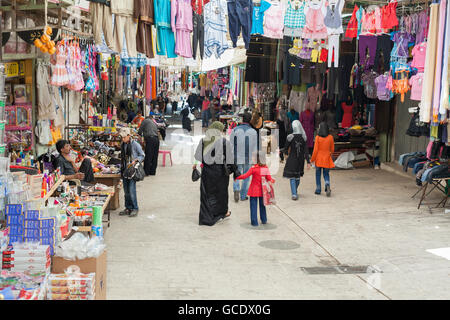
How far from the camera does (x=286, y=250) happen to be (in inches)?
302

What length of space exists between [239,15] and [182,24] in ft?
5.45

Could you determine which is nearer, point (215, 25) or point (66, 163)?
point (66, 163)

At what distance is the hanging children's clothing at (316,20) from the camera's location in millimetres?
11211

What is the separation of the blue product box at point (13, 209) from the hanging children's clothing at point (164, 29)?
16.0 feet

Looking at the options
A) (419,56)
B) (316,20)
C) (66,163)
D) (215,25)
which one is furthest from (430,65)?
(66,163)

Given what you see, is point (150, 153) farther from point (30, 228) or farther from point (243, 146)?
point (30, 228)

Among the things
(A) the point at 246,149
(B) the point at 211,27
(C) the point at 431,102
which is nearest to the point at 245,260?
(A) the point at 246,149

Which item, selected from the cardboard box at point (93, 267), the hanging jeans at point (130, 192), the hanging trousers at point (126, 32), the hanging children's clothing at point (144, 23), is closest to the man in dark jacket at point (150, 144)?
the hanging jeans at point (130, 192)

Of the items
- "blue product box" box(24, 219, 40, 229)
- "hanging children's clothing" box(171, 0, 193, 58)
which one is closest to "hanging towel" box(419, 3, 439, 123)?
"hanging children's clothing" box(171, 0, 193, 58)

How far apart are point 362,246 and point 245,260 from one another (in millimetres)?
1892

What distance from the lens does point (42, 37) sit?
750cm

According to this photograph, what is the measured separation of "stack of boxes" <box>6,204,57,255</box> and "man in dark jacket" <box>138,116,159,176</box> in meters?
8.19

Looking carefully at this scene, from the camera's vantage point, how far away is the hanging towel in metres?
9.14

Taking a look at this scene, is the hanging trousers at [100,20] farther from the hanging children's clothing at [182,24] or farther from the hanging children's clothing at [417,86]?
the hanging children's clothing at [417,86]
